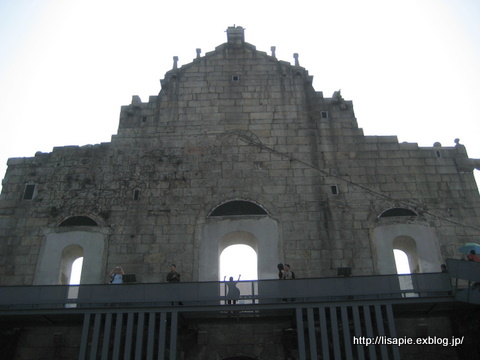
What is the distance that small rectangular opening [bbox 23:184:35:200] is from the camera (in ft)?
65.6

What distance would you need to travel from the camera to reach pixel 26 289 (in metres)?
15.6

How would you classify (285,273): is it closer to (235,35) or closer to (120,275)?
(120,275)

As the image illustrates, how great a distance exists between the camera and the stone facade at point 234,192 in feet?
60.6

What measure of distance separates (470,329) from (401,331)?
83.3 inches

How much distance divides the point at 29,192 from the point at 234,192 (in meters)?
8.29

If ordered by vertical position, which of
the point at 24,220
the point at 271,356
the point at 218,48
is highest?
the point at 218,48

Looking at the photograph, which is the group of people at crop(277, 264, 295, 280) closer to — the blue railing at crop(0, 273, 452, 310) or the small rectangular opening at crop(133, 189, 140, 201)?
the blue railing at crop(0, 273, 452, 310)

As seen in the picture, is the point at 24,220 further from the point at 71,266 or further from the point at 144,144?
the point at 144,144

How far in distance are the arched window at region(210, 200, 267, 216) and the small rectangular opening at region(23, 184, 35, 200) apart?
736cm

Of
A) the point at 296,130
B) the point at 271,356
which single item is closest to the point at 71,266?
the point at 271,356

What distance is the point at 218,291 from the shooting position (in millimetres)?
15383

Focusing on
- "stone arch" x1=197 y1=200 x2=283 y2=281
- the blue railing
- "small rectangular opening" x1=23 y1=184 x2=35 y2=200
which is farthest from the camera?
"small rectangular opening" x1=23 y1=184 x2=35 y2=200

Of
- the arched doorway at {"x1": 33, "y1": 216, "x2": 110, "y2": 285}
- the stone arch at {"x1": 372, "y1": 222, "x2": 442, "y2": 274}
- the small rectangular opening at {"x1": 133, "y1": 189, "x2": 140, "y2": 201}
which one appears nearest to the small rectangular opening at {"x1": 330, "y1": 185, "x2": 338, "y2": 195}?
the stone arch at {"x1": 372, "y1": 222, "x2": 442, "y2": 274}

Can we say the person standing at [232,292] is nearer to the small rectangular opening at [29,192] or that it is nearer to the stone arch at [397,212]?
the stone arch at [397,212]
